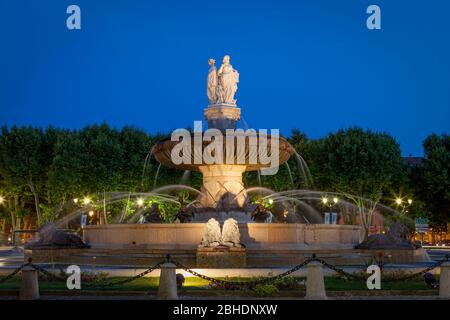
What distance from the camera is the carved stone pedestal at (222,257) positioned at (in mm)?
18812

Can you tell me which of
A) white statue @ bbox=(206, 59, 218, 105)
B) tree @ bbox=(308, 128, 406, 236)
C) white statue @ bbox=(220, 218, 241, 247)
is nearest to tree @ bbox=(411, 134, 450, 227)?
tree @ bbox=(308, 128, 406, 236)

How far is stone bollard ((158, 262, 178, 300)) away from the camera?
1291 centimetres

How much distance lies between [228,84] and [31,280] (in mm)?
15375

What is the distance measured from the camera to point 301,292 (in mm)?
13727

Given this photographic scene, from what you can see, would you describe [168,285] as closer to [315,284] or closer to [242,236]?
[315,284]

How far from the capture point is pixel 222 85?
27.2 meters

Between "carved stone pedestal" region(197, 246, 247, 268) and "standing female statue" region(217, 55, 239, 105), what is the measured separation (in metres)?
9.51

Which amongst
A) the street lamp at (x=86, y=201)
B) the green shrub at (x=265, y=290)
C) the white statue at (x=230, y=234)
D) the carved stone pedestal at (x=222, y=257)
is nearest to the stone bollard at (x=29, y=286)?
the green shrub at (x=265, y=290)

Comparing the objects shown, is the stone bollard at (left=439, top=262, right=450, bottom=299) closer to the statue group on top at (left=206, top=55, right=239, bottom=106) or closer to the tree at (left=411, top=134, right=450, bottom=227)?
the statue group on top at (left=206, top=55, right=239, bottom=106)

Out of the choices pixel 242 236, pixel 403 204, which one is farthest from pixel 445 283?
pixel 403 204

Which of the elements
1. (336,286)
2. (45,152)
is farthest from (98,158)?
(336,286)

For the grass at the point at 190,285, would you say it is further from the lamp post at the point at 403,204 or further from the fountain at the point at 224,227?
the lamp post at the point at 403,204

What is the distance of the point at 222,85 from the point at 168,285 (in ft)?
49.9

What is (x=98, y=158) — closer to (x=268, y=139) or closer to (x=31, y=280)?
(x=268, y=139)
